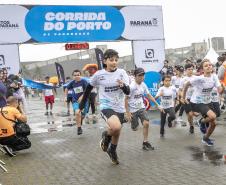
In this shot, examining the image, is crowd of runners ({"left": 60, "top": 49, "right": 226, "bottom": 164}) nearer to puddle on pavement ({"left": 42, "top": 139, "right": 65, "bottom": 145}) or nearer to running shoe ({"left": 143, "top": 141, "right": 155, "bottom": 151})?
running shoe ({"left": 143, "top": 141, "right": 155, "bottom": 151})

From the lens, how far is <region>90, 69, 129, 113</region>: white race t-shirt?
7438mm

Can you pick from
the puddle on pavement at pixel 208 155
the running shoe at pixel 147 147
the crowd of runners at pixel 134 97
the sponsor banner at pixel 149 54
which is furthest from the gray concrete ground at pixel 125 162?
the sponsor banner at pixel 149 54

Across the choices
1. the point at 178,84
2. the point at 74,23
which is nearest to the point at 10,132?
the point at 178,84

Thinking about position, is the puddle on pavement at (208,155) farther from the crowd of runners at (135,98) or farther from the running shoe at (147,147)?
the running shoe at (147,147)

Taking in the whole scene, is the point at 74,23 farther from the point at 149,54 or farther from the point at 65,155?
the point at 65,155

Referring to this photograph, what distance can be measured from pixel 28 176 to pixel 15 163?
1.36 m

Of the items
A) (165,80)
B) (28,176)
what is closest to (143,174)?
(28,176)

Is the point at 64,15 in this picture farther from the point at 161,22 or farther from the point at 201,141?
the point at 201,141

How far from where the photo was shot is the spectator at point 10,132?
859 centimetres

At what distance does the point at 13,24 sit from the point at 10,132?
7457mm

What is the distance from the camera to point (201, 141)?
9.36 metres

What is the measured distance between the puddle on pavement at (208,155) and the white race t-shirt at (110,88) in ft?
5.37

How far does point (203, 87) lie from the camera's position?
8.80 m

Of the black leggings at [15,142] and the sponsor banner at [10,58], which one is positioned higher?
the sponsor banner at [10,58]
